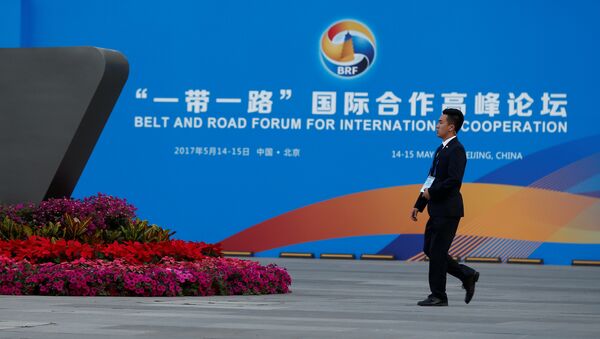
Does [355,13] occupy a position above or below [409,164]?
above

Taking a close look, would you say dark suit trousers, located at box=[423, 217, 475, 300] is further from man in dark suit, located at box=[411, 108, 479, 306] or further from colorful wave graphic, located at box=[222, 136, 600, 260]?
colorful wave graphic, located at box=[222, 136, 600, 260]

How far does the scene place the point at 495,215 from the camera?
1877 cm

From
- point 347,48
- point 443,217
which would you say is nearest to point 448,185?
point 443,217

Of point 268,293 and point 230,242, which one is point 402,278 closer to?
point 268,293

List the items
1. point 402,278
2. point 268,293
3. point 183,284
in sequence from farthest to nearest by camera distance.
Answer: point 402,278
point 268,293
point 183,284

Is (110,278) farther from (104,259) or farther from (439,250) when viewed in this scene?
(439,250)

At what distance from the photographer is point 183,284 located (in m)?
10.2

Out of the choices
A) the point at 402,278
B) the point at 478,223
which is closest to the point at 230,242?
the point at 478,223

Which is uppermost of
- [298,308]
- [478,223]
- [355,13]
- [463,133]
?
[355,13]

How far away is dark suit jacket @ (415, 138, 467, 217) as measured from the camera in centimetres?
965

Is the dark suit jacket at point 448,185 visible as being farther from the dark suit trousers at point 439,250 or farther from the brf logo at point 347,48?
the brf logo at point 347,48

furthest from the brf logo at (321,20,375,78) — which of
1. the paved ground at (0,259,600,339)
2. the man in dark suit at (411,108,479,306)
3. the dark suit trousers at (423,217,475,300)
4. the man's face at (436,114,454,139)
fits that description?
the dark suit trousers at (423,217,475,300)

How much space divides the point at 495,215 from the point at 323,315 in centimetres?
1076

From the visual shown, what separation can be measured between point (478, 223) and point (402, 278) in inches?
174
